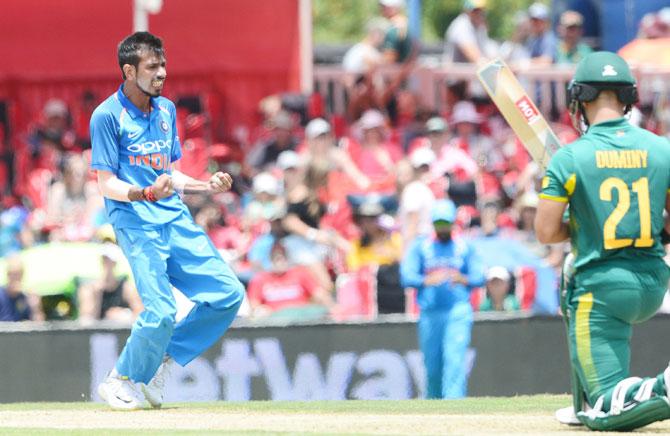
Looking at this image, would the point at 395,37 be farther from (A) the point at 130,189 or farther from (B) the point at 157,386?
(A) the point at 130,189

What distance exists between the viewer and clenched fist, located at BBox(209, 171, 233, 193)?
28.6 ft

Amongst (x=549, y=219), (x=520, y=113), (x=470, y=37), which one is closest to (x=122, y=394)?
(x=520, y=113)

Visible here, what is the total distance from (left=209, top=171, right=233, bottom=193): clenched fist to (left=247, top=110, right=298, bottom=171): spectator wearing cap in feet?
28.6

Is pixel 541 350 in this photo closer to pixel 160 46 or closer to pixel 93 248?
pixel 93 248

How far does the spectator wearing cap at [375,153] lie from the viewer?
16859 millimetres

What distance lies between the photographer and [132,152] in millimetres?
9039

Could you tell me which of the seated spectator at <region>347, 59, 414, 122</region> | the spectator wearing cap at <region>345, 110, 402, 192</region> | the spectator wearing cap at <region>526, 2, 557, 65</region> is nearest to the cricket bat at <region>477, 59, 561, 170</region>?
the spectator wearing cap at <region>345, 110, 402, 192</region>

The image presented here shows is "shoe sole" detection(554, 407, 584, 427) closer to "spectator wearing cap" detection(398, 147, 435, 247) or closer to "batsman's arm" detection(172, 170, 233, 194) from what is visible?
"batsman's arm" detection(172, 170, 233, 194)

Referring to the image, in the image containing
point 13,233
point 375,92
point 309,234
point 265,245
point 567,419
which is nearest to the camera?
point 567,419

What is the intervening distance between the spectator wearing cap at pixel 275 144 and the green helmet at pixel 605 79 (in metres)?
10.2

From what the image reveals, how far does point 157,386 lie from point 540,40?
38.3 feet

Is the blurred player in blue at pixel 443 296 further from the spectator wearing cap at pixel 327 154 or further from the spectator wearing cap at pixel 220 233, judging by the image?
the spectator wearing cap at pixel 327 154

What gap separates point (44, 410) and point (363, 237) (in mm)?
6350

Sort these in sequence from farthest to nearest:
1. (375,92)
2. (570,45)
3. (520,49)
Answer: (520,49), (570,45), (375,92)
